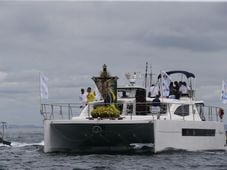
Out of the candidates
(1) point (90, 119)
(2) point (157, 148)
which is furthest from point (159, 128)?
(1) point (90, 119)

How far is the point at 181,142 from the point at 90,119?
388 centimetres

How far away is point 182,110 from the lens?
29438 millimetres

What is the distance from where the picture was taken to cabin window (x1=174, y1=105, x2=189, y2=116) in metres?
29.2

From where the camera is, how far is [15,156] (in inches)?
1130

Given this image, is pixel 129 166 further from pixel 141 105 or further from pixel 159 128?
pixel 141 105

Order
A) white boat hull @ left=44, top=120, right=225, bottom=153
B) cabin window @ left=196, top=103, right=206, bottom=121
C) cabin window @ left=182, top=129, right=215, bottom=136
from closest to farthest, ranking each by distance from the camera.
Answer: white boat hull @ left=44, top=120, right=225, bottom=153 < cabin window @ left=182, top=129, right=215, bottom=136 < cabin window @ left=196, top=103, right=206, bottom=121

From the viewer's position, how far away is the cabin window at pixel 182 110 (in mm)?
29180

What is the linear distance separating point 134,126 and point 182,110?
2825 mm

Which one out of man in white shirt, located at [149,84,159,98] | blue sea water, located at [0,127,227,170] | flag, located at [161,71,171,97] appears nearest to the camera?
blue sea water, located at [0,127,227,170]

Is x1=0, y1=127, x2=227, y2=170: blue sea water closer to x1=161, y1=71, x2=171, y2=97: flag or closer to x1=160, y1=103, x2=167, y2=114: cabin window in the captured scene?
x1=160, y1=103, x2=167, y2=114: cabin window

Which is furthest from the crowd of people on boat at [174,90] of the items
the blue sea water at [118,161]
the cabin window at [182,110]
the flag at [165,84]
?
the blue sea water at [118,161]

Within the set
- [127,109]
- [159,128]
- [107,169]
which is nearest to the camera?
[107,169]

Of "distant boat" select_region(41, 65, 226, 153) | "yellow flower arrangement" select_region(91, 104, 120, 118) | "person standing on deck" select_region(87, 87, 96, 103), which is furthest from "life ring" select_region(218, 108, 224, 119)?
"yellow flower arrangement" select_region(91, 104, 120, 118)

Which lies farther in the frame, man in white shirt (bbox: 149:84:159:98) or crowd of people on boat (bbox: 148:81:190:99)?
man in white shirt (bbox: 149:84:159:98)
